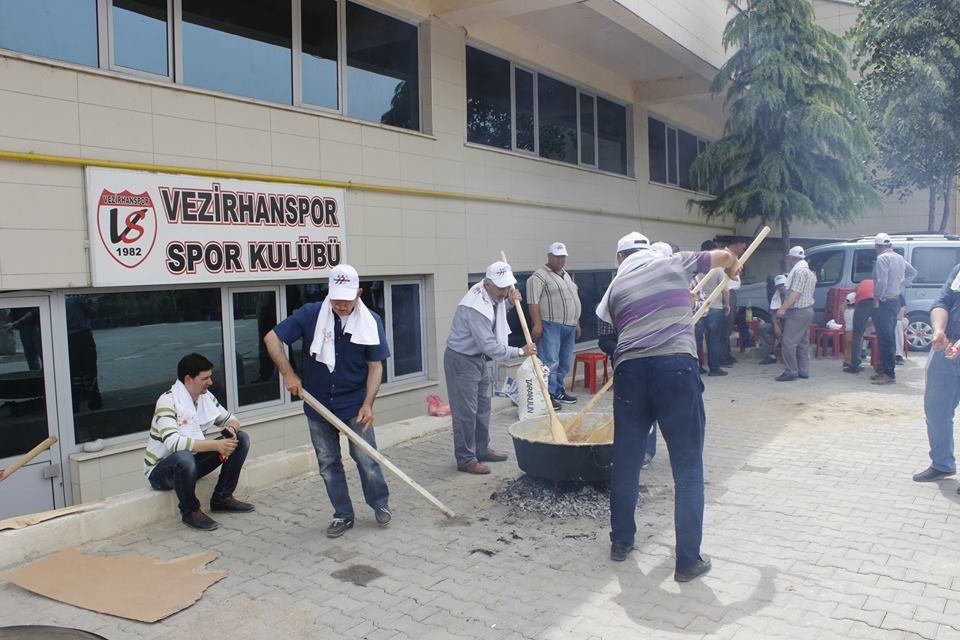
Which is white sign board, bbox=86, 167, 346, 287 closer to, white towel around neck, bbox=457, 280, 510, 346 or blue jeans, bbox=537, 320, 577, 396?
white towel around neck, bbox=457, 280, 510, 346

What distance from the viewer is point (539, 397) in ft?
26.9

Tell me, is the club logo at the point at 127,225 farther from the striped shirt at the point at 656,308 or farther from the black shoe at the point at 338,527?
the striped shirt at the point at 656,308

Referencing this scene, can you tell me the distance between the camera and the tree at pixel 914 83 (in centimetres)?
1428

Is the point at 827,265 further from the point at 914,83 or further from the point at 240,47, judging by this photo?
the point at 240,47

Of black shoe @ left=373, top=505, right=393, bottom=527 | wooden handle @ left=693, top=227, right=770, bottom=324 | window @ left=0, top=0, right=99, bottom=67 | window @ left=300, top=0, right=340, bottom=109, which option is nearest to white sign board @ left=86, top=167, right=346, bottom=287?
window @ left=0, top=0, right=99, bottom=67

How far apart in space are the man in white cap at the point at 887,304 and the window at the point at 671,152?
4.49 m

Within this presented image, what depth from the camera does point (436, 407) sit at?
27.3ft

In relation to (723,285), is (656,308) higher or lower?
lower

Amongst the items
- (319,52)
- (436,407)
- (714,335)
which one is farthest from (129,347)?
(714,335)

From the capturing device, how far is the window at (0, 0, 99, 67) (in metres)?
5.32

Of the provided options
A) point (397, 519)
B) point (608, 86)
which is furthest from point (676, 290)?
point (608, 86)

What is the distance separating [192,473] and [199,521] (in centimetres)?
35

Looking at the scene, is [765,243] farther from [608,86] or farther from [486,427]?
[486,427]

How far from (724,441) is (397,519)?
358 cm
